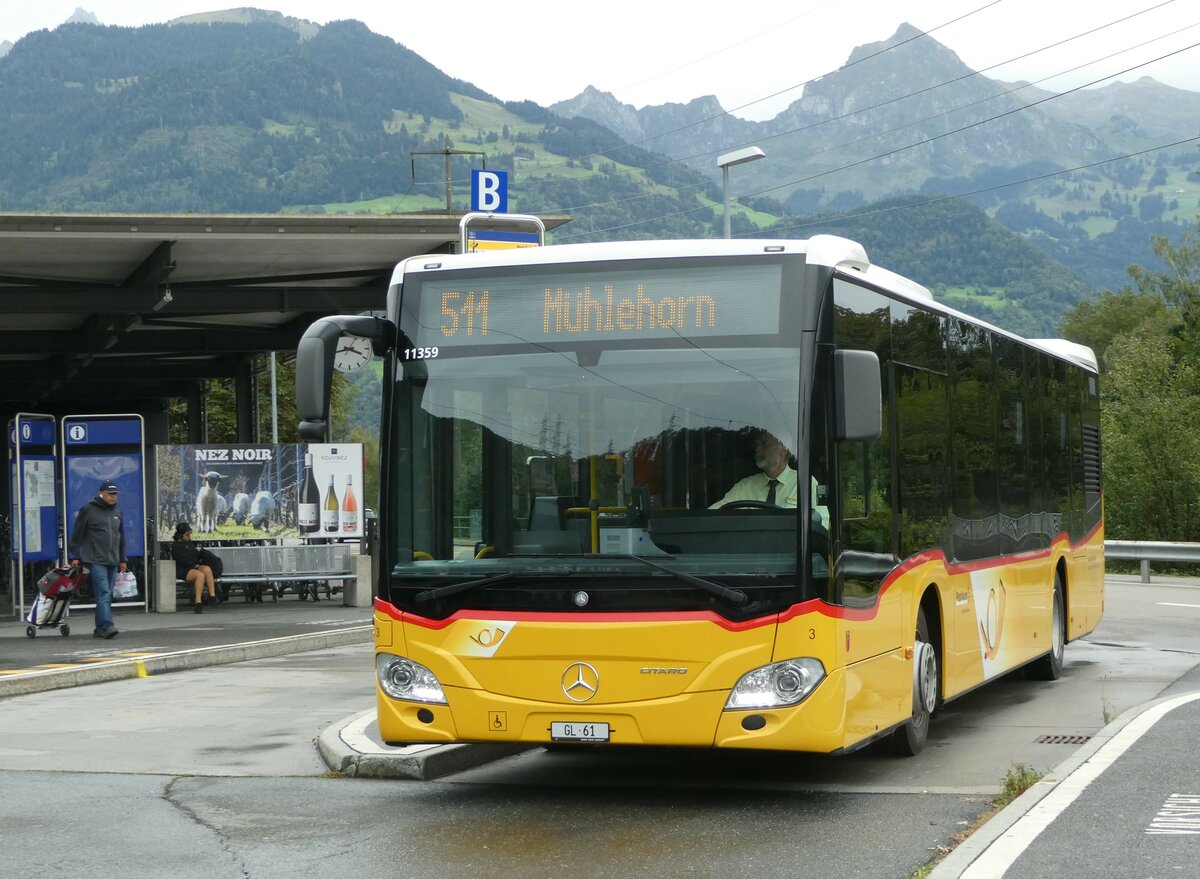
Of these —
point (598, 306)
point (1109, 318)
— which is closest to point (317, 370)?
point (598, 306)

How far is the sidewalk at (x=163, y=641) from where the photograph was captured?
15.5 metres

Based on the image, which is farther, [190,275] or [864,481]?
[190,275]

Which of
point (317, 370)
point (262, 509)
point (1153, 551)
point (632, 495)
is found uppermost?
point (317, 370)

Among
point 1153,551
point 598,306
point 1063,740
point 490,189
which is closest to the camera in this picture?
point 598,306

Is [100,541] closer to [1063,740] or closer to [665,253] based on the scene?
[1063,740]

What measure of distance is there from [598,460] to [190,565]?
56.9ft

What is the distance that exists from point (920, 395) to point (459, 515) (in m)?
3.01

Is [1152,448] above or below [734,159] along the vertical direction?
below

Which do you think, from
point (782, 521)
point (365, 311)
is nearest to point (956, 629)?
point (782, 521)

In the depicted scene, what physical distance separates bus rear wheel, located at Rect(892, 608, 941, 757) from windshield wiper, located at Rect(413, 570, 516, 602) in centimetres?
260

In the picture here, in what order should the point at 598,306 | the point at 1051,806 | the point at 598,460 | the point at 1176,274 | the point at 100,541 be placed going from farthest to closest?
1. the point at 1176,274
2. the point at 100,541
3. the point at 598,306
4. the point at 598,460
5. the point at 1051,806

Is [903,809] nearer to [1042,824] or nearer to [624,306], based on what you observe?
[1042,824]

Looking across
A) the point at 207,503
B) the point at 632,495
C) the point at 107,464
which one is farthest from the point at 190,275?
Answer: the point at 632,495

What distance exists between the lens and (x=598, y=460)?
8148mm
